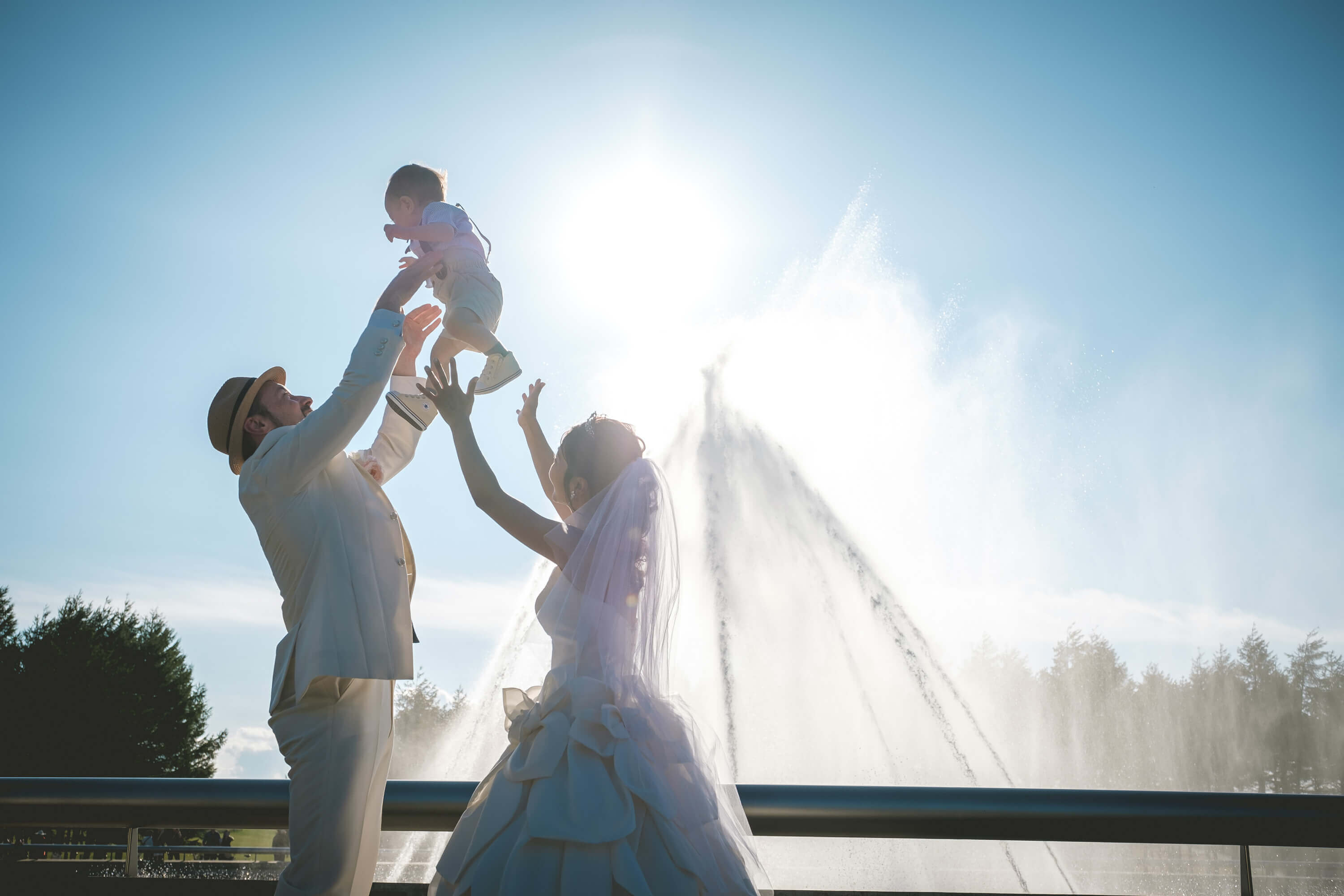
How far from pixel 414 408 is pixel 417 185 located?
5.00 feet

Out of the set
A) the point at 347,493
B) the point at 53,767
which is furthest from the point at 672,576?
the point at 53,767

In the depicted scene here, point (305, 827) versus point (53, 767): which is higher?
point (305, 827)

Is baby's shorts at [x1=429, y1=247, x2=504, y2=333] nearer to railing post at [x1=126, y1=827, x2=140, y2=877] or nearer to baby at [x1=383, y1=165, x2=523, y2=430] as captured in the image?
baby at [x1=383, y1=165, x2=523, y2=430]

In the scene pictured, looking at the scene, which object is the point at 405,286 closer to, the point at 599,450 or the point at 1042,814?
the point at 599,450

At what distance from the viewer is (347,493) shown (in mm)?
3211

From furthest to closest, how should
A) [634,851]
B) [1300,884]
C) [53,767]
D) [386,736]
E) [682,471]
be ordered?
[53,767]
[1300,884]
[682,471]
[386,736]
[634,851]

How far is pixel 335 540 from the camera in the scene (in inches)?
121

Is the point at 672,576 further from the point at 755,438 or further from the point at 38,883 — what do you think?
the point at 755,438

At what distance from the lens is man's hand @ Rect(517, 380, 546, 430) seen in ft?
13.7

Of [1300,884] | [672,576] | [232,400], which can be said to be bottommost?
[1300,884]

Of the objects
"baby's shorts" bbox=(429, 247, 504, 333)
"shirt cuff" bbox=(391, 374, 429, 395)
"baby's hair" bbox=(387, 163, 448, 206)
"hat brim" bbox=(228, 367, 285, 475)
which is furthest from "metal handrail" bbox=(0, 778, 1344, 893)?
"baby's hair" bbox=(387, 163, 448, 206)

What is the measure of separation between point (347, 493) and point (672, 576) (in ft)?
4.20

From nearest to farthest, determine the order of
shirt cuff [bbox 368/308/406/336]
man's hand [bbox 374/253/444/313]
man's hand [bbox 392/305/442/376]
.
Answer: shirt cuff [bbox 368/308/406/336]
man's hand [bbox 374/253/444/313]
man's hand [bbox 392/305/442/376]

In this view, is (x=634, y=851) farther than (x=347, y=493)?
No
